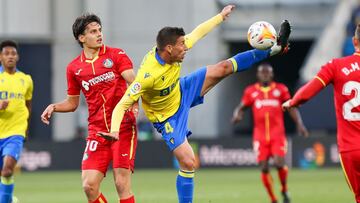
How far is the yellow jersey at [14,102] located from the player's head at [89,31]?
3.75 meters

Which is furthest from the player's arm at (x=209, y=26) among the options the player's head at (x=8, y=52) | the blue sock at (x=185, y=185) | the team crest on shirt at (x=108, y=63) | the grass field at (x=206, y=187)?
the grass field at (x=206, y=187)

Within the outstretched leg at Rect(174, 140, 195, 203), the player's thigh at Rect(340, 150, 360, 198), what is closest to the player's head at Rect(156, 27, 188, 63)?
the outstretched leg at Rect(174, 140, 195, 203)

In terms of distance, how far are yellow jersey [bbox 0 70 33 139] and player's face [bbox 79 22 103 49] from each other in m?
3.80

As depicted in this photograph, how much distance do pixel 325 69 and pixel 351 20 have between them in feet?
77.0

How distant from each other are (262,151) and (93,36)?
24.0 feet

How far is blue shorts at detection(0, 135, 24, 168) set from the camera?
15.3 meters

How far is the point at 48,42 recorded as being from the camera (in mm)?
39094

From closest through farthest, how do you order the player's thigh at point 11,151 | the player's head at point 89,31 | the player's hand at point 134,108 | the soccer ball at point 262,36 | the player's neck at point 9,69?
the soccer ball at point 262,36, the player's hand at point 134,108, the player's head at point 89,31, the player's thigh at point 11,151, the player's neck at point 9,69

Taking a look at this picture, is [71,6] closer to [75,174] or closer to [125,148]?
[75,174]

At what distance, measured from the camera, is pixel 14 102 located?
15.7 m

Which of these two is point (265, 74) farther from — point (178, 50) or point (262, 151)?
point (178, 50)

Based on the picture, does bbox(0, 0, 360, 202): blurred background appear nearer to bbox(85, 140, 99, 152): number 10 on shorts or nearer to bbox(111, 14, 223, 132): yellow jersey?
bbox(111, 14, 223, 132): yellow jersey

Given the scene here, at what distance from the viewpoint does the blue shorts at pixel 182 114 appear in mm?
12273

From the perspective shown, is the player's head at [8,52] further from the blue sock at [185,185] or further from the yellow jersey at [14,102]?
the blue sock at [185,185]
